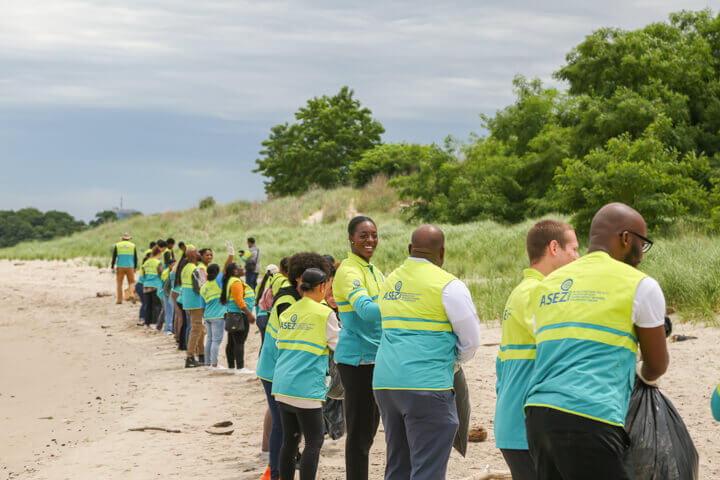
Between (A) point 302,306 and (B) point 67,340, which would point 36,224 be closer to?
(B) point 67,340

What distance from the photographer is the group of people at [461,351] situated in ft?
9.59

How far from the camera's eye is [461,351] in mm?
4102

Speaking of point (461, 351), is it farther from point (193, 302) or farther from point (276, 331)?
point (193, 302)

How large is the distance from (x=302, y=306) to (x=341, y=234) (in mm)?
29021

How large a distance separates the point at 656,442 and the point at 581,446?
1.04ft

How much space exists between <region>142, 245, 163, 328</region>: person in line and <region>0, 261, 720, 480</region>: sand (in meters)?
0.61

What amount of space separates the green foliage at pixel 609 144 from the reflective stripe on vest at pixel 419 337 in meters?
18.2

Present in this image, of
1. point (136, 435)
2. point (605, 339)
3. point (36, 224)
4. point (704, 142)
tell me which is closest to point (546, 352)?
point (605, 339)

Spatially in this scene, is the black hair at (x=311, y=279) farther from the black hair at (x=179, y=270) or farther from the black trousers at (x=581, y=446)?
the black hair at (x=179, y=270)

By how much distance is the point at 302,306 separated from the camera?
5.15 m

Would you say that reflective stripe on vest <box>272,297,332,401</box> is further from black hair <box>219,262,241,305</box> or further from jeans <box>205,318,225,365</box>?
jeans <box>205,318,225,365</box>

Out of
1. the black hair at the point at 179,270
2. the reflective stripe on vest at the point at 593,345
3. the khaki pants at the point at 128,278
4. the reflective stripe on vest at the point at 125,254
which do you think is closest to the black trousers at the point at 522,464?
the reflective stripe on vest at the point at 593,345

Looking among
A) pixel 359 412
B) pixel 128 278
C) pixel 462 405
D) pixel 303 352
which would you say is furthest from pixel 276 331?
pixel 128 278

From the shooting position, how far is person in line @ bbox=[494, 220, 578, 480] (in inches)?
137
